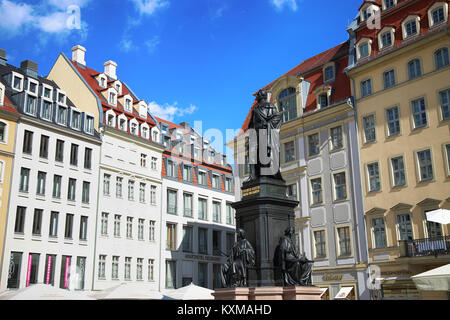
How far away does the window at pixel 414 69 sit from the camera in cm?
2897

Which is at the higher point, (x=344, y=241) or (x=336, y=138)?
(x=336, y=138)

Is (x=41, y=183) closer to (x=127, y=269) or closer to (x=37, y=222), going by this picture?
(x=37, y=222)

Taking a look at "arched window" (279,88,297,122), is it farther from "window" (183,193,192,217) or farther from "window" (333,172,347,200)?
"window" (183,193,192,217)

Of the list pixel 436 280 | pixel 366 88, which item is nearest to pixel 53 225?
pixel 366 88

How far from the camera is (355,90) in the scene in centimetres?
3241

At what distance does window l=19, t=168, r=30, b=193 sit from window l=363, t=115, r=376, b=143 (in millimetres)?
23089

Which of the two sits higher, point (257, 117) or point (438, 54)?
point (438, 54)

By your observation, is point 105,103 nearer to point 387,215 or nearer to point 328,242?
point 328,242

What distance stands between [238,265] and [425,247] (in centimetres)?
1605

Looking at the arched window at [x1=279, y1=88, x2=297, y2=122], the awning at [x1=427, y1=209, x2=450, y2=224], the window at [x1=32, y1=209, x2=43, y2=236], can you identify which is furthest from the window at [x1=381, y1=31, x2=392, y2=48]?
the window at [x1=32, y1=209, x2=43, y2=236]

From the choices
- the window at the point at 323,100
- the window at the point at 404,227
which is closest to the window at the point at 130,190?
the window at the point at 323,100

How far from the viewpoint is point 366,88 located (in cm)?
3181

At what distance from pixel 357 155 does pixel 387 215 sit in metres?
4.36
